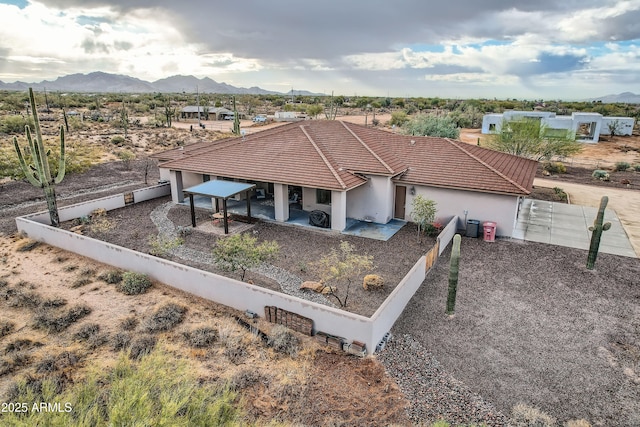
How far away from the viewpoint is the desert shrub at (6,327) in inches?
465

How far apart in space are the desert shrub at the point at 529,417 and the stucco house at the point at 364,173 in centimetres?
1170

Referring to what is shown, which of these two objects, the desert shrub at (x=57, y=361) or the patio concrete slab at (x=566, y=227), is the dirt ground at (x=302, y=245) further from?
the desert shrub at (x=57, y=361)

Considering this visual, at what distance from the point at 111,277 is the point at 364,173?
1282 centimetres

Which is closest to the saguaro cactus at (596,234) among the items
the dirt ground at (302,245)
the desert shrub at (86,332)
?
the dirt ground at (302,245)

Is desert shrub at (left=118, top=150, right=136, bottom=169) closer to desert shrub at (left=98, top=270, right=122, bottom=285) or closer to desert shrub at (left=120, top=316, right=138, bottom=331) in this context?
desert shrub at (left=98, top=270, right=122, bottom=285)

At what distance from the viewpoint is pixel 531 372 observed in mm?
10227

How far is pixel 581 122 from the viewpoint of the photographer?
185 ft

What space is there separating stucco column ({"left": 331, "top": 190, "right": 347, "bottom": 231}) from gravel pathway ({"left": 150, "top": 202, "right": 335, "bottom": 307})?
5007mm

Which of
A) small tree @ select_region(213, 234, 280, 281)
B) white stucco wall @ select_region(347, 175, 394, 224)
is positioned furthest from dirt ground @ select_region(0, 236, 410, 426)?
white stucco wall @ select_region(347, 175, 394, 224)

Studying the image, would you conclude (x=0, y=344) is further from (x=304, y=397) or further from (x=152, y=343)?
(x=304, y=397)

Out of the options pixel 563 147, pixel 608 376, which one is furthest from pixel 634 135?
pixel 608 376

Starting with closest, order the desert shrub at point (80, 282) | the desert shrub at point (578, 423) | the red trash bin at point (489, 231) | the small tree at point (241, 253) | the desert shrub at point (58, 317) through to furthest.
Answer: the desert shrub at point (578, 423) < the desert shrub at point (58, 317) < the small tree at point (241, 253) < the desert shrub at point (80, 282) < the red trash bin at point (489, 231)

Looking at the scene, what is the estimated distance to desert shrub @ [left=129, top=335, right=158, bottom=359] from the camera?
10.7 meters

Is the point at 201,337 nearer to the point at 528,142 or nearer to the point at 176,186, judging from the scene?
the point at 176,186
